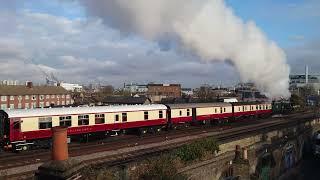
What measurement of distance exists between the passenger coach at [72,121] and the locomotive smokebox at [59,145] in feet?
49.0

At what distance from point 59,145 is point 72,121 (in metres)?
17.9

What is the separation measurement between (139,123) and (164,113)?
13.9ft

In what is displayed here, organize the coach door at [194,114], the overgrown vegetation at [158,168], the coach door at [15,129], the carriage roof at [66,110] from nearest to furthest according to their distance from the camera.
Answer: the overgrown vegetation at [158,168] < the coach door at [15,129] < the carriage roof at [66,110] < the coach door at [194,114]

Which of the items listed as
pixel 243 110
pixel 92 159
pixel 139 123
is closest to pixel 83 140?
pixel 139 123

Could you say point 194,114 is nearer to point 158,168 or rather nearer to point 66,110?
point 66,110

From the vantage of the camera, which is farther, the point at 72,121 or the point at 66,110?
the point at 72,121

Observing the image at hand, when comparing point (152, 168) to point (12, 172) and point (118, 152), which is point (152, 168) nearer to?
point (12, 172)

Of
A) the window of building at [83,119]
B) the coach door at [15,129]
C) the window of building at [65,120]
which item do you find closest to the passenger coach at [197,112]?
the window of building at [83,119]

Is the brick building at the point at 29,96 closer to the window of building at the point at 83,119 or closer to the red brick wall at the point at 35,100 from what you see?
the red brick wall at the point at 35,100

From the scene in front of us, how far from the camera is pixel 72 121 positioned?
29.6 m

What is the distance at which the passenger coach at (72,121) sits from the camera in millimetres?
26031

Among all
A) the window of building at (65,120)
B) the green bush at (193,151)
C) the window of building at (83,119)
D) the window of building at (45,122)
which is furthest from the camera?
the window of building at (83,119)

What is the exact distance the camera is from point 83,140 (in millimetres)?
31641

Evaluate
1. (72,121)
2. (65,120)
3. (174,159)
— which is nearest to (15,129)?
(65,120)
